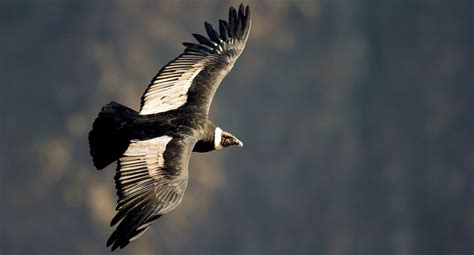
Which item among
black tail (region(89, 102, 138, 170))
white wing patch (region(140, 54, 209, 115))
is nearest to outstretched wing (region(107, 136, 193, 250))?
black tail (region(89, 102, 138, 170))

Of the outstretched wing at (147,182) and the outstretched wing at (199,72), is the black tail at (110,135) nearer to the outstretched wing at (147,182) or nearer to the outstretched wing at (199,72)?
the outstretched wing at (147,182)

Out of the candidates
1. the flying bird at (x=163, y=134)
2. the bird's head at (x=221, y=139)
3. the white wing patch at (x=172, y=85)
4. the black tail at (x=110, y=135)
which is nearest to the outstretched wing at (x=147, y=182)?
the flying bird at (x=163, y=134)

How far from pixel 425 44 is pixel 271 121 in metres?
7.27

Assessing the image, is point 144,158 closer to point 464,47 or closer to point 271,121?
point 271,121

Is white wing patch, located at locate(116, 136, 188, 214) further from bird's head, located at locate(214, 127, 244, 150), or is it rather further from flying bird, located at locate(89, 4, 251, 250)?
bird's head, located at locate(214, 127, 244, 150)

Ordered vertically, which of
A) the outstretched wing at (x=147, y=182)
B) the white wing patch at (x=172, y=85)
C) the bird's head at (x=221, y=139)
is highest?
the white wing patch at (x=172, y=85)

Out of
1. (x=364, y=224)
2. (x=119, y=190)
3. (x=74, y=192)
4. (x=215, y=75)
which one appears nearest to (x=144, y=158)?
(x=119, y=190)

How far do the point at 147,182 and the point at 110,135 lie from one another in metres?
1.28

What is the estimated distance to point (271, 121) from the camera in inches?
1658

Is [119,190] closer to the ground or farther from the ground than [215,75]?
closer to the ground

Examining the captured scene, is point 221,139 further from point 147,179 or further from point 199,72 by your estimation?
point 147,179

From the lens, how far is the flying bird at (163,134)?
12547 mm

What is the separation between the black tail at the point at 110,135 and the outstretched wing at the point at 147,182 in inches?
12.5

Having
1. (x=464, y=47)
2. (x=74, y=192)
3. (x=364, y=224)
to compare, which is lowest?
(x=364, y=224)
